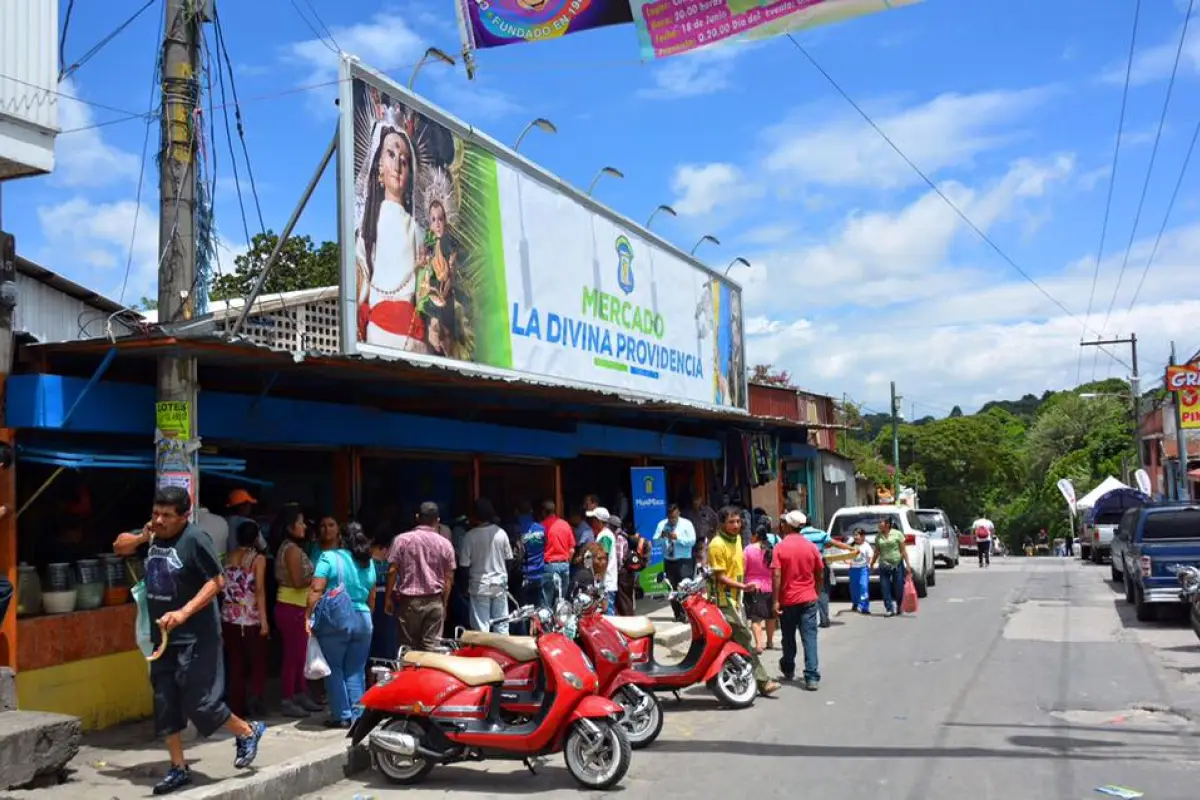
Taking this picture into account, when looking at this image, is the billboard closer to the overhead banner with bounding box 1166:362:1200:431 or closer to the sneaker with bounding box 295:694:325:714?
the sneaker with bounding box 295:694:325:714

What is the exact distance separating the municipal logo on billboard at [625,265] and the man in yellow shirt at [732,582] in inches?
282

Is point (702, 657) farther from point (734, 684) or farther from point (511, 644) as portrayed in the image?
point (511, 644)

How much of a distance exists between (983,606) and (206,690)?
1594cm

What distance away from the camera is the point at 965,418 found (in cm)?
7275

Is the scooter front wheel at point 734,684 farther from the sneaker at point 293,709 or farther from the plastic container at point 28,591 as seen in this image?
the plastic container at point 28,591

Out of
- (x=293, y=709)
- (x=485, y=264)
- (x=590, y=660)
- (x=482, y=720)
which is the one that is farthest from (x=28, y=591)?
(x=485, y=264)

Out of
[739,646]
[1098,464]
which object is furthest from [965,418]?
[739,646]

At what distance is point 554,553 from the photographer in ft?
41.3

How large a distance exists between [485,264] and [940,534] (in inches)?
772

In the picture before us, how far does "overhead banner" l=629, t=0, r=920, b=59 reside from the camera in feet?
26.0

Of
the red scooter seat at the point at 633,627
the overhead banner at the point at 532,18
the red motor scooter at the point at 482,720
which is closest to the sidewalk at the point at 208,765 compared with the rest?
the red motor scooter at the point at 482,720

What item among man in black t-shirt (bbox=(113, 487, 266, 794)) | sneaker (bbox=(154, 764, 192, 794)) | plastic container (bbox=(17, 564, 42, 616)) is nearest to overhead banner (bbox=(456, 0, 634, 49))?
man in black t-shirt (bbox=(113, 487, 266, 794))

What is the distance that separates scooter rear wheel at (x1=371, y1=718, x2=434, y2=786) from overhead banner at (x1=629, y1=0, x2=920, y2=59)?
538 centimetres

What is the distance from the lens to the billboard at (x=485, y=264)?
35.2ft
